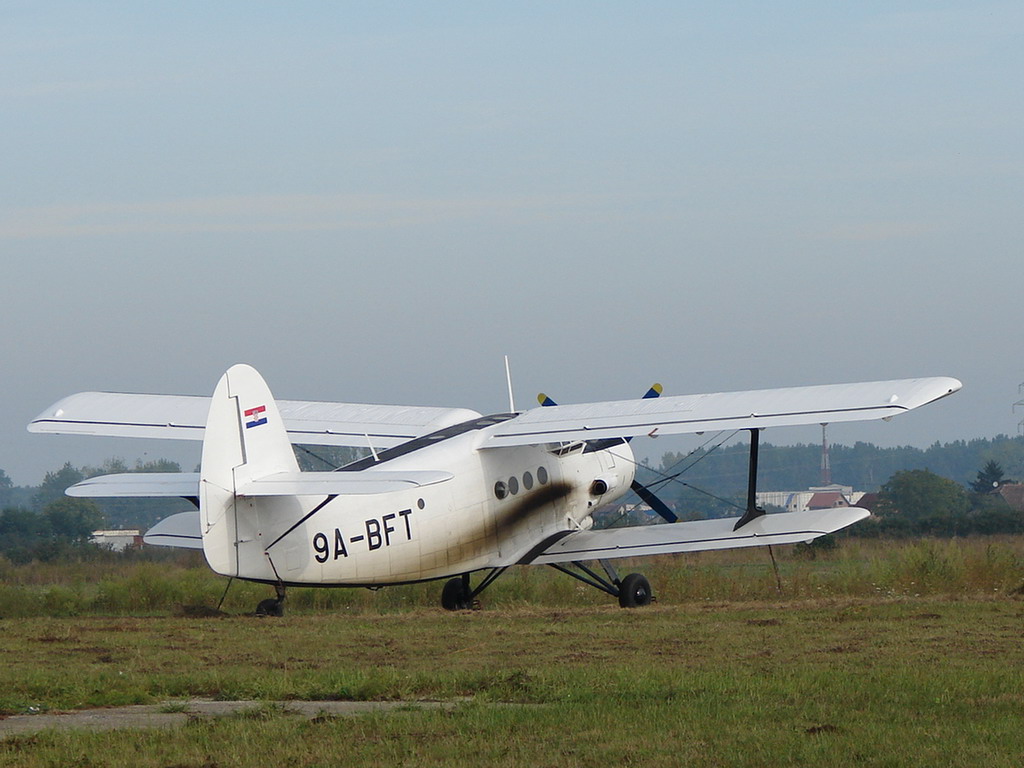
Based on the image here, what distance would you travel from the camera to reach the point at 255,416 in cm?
1541

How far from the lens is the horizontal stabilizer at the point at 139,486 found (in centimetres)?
1758

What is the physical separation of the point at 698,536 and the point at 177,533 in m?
6.74

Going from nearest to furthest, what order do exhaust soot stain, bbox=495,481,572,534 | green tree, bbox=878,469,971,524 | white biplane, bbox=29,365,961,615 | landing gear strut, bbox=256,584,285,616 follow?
white biplane, bbox=29,365,961,615 < landing gear strut, bbox=256,584,285,616 < exhaust soot stain, bbox=495,481,572,534 < green tree, bbox=878,469,971,524

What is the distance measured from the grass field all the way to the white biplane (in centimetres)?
80

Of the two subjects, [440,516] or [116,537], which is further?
[116,537]

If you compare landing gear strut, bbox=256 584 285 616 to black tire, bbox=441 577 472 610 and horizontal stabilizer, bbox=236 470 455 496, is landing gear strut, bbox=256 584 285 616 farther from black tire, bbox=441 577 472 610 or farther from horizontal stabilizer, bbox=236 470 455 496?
black tire, bbox=441 577 472 610

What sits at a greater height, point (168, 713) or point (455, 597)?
A: point (168, 713)

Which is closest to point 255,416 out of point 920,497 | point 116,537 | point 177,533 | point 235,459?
point 235,459

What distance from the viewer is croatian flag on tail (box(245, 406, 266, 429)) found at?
15.2 metres

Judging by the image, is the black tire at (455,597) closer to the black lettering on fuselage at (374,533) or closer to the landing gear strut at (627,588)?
the landing gear strut at (627,588)

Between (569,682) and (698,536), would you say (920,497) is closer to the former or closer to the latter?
(698,536)

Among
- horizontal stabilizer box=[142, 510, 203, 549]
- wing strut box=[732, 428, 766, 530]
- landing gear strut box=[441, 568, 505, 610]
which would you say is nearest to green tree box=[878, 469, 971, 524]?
wing strut box=[732, 428, 766, 530]

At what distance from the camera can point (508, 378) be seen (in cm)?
2131

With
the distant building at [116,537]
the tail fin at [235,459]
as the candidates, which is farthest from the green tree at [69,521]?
the tail fin at [235,459]
